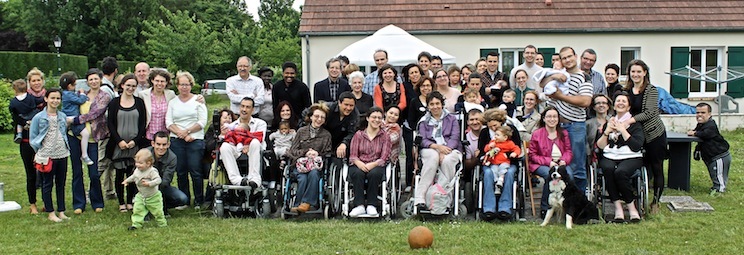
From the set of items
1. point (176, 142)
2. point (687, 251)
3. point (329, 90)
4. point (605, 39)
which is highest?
point (605, 39)

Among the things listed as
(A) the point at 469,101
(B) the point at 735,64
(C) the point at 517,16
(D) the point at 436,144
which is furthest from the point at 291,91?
(B) the point at 735,64

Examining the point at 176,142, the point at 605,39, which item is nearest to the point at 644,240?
the point at 176,142

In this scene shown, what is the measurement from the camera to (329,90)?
26.7ft

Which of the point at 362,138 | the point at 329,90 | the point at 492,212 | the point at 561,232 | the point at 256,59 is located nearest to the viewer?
the point at 561,232

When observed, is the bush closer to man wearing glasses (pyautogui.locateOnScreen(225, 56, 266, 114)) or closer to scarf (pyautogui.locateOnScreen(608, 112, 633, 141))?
man wearing glasses (pyautogui.locateOnScreen(225, 56, 266, 114))

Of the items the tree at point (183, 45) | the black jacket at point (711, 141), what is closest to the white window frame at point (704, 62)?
the black jacket at point (711, 141)

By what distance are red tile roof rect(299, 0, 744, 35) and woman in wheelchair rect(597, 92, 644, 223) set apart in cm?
995

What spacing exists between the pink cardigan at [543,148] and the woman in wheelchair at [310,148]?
77.9 inches

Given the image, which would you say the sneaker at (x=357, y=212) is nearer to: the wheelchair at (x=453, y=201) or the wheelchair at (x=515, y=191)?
the wheelchair at (x=453, y=201)

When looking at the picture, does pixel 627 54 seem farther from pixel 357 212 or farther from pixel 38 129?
pixel 38 129

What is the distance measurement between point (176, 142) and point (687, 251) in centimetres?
482

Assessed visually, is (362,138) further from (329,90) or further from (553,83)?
(553,83)

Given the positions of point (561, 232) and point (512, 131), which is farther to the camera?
point (512, 131)

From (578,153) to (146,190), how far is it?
160 inches
